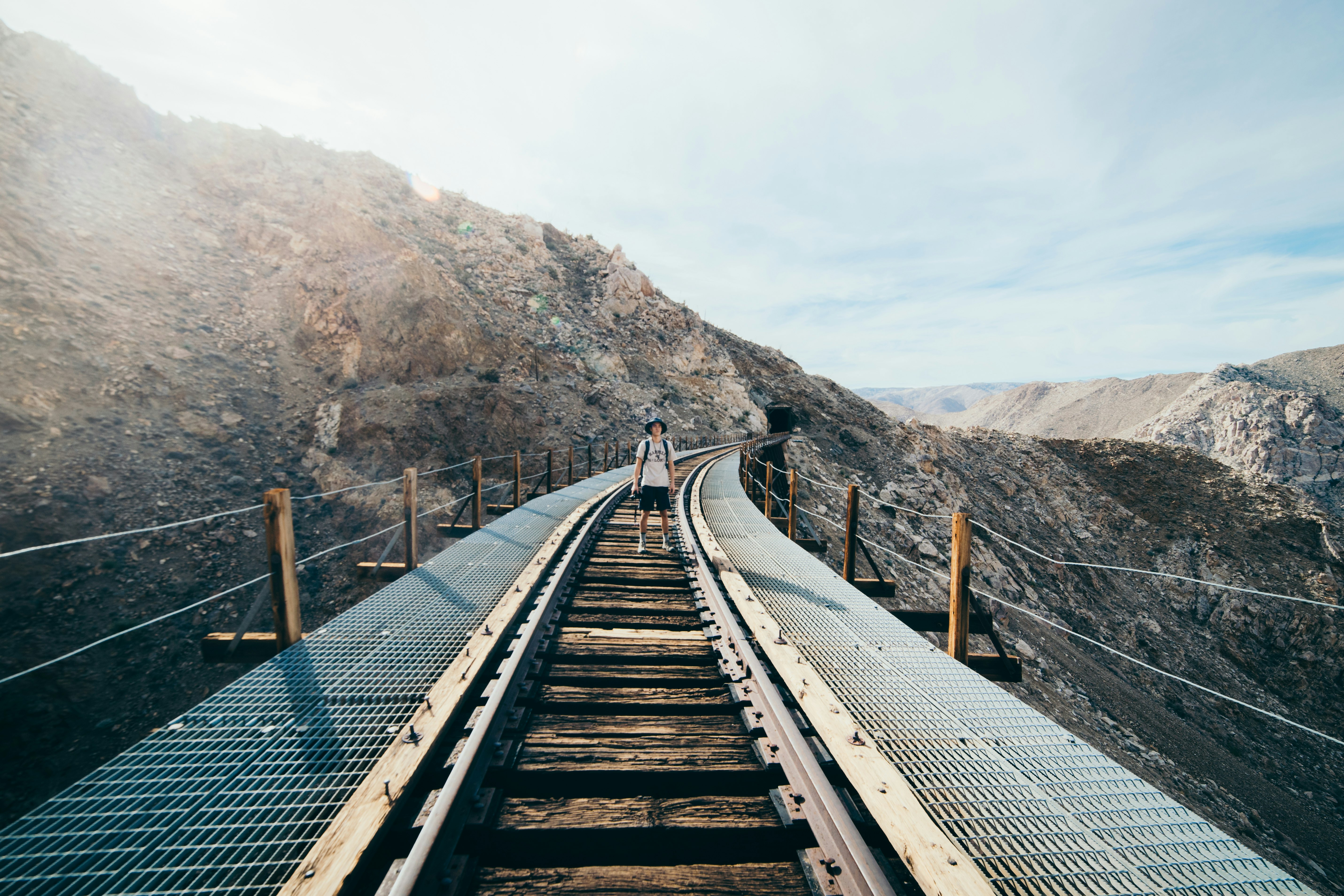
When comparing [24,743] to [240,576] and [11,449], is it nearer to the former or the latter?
[240,576]

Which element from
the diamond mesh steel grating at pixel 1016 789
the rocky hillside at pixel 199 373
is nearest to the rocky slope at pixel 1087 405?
the rocky hillside at pixel 199 373

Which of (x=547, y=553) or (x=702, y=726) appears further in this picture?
(x=547, y=553)

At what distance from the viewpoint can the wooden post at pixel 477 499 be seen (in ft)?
28.2

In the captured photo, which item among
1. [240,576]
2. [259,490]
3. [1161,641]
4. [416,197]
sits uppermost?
[416,197]

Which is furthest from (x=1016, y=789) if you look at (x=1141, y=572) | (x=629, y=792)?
(x=629, y=792)

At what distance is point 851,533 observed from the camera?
23.5 ft

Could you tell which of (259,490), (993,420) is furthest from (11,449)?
(993,420)

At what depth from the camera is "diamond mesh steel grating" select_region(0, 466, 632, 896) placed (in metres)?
1.58

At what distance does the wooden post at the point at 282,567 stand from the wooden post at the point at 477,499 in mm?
4596

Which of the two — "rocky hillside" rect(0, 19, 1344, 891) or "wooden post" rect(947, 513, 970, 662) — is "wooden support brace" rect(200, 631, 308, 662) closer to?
"wooden post" rect(947, 513, 970, 662)

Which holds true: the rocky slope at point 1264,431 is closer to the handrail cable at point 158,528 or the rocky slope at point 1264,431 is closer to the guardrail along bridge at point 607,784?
the guardrail along bridge at point 607,784

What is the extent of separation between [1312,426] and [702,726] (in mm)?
90203

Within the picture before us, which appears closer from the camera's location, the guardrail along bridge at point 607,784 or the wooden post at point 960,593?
the guardrail along bridge at point 607,784

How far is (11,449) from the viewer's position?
12.5 metres
